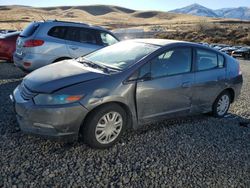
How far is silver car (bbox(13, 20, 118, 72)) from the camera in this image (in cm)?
795

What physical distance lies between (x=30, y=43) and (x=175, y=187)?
585 centimetres

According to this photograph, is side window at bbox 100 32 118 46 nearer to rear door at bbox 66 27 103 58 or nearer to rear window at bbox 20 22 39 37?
rear door at bbox 66 27 103 58

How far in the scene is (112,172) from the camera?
147 inches

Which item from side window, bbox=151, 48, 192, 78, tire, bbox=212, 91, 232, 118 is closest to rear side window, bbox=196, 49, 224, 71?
side window, bbox=151, 48, 192, 78

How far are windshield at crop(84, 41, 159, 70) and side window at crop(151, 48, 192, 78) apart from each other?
0.69ft

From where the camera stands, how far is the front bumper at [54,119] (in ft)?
12.8

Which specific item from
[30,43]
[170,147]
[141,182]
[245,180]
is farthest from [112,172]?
[30,43]

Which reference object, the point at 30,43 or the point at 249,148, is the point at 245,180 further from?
the point at 30,43

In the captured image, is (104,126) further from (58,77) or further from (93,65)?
(93,65)

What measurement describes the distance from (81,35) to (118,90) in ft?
16.2

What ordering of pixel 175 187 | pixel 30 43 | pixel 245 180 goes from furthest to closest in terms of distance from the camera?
pixel 30 43 < pixel 245 180 < pixel 175 187

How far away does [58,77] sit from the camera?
4.30m

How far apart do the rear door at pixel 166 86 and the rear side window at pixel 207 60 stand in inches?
9.5

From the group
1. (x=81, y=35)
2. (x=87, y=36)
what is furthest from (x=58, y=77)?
(x=87, y=36)
